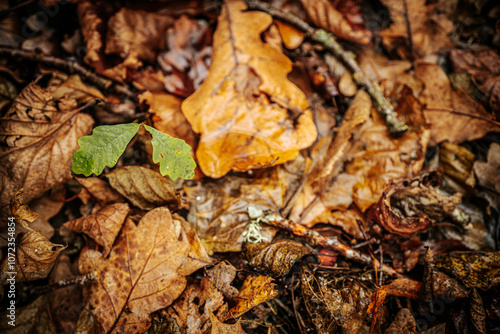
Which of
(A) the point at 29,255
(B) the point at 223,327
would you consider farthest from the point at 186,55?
(B) the point at 223,327

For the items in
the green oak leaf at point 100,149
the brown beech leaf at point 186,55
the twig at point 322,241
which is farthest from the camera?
the brown beech leaf at point 186,55

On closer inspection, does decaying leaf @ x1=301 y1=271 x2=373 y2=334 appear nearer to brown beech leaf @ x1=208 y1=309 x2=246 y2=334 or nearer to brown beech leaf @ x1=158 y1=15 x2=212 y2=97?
brown beech leaf @ x1=208 y1=309 x2=246 y2=334

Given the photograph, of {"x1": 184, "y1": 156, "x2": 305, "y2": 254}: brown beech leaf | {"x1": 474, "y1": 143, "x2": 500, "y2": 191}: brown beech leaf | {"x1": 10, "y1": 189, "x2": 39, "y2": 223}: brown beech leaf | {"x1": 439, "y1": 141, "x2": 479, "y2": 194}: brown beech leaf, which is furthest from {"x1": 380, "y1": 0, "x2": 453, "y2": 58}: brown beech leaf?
{"x1": 10, "y1": 189, "x2": 39, "y2": 223}: brown beech leaf

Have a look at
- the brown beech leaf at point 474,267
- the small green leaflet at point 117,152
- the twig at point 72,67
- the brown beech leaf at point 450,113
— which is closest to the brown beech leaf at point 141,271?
the small green leaflet at point 117,152

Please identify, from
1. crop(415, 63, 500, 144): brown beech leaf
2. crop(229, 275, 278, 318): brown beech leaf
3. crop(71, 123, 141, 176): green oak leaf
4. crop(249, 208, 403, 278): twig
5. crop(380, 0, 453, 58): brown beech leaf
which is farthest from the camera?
crop(380, 0, 453, 58): brown beech leaf

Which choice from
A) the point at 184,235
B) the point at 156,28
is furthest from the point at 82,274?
the point at 156,28

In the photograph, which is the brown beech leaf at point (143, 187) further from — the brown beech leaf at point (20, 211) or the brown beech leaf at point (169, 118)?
the brown beech leaf at point (20, 211)

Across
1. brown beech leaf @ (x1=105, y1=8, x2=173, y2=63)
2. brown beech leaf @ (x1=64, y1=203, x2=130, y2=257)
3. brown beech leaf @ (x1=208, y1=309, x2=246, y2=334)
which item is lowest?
brown beech leaf @ (x1=208, y1=309, x2=246, y2=334)

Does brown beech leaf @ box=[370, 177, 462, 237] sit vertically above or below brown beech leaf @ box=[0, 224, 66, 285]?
above
